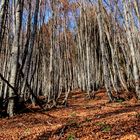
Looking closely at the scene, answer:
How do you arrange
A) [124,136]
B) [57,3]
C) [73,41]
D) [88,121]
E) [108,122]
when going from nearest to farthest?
[124,136], [108,122], [88,121], [57,3], [73,41]

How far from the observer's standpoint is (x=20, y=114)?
9867mm

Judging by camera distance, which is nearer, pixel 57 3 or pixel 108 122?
pixel 108 122

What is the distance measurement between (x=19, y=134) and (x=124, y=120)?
257 centimetres

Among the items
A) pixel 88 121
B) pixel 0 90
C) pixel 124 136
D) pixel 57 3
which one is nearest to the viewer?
pixel 124 136

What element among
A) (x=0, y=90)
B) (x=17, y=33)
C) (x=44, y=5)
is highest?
(x=44, y=5)

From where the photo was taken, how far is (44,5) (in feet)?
59.6

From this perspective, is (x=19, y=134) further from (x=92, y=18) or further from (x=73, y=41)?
(x=73, y=41)

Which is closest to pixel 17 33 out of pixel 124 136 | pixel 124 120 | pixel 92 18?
pixel 124 120

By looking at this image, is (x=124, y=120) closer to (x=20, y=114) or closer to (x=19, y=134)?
(x=19, y=134)

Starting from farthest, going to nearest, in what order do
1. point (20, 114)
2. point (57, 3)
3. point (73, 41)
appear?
point (73, 41) < point (57, 3) < point (20, 114)

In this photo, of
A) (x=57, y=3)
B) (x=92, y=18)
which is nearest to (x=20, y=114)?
(x=57, y=3)

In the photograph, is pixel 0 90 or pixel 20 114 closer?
pixel 20 114

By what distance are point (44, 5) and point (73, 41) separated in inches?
644

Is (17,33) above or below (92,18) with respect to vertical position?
below
